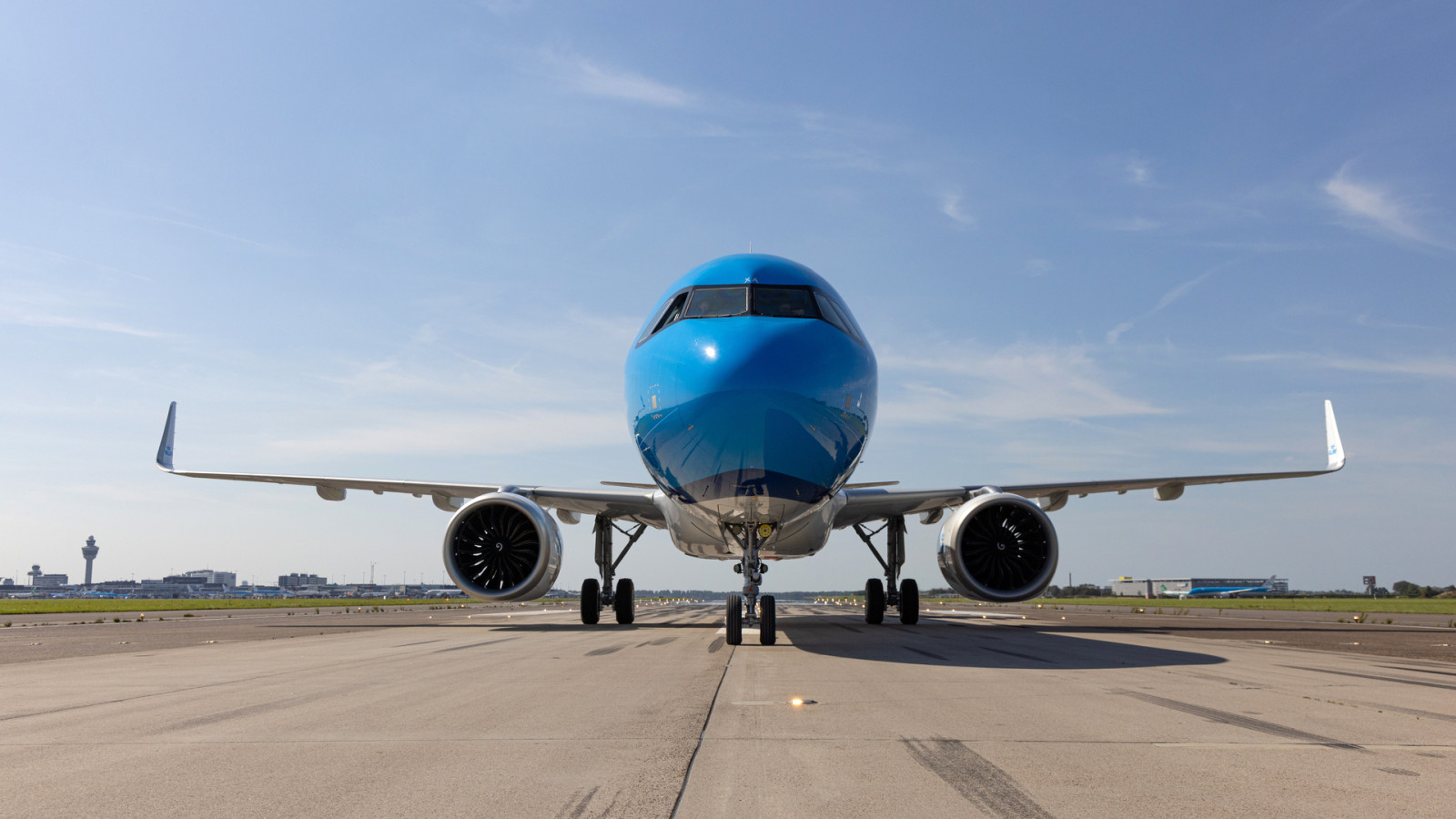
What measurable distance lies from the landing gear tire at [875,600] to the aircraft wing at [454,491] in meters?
4.77

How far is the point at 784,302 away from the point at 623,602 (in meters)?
10.5

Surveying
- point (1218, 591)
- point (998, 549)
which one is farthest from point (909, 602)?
point (1218, 591)

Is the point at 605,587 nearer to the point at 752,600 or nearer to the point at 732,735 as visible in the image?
the point at 752,600

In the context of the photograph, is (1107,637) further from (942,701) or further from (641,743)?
(641,743)

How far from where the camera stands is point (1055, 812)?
147 inches

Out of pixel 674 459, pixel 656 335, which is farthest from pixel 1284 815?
pixel 656 335

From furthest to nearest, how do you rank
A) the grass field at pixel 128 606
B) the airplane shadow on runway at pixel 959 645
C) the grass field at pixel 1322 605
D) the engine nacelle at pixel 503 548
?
1. the grass field at pixel 1322 605
2. the grass field at pixel 128 606
3. the engine nacelle at pixel 503 548
4. the airplane shadow on runway at pixel 959 645

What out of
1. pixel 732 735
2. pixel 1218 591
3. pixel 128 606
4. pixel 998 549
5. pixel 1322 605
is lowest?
pixel 1218 591

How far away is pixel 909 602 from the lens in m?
19.5

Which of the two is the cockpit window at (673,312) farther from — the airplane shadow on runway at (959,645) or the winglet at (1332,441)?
the winglet at (1332,441)

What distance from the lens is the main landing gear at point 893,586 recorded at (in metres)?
19.6

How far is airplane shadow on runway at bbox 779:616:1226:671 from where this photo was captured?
35.2 feet

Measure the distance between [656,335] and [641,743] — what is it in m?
7.81

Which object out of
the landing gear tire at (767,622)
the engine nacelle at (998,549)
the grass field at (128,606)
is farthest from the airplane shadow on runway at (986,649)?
the grass field at (128,606)
